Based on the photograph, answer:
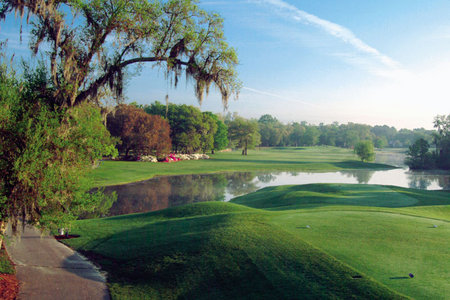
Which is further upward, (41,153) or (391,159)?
(41,153)

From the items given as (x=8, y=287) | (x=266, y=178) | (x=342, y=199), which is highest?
(x=342, y=199)

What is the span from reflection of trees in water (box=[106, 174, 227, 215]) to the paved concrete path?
9.25 meters

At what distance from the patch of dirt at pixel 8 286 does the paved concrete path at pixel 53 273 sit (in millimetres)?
131

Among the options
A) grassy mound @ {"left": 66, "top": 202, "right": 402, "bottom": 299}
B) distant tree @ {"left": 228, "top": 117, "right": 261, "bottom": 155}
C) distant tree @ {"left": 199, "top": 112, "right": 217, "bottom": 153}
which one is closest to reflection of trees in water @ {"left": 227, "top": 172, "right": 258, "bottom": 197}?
grassy mound @ {"left": 66, "top": 202, "right": 402, "bottom": 299}

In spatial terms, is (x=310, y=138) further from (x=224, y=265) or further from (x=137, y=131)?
(x=224, y=265)

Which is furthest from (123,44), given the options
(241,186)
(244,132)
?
(244,132)

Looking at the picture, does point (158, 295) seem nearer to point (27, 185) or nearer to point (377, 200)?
point (27, 185)

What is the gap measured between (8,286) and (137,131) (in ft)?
168

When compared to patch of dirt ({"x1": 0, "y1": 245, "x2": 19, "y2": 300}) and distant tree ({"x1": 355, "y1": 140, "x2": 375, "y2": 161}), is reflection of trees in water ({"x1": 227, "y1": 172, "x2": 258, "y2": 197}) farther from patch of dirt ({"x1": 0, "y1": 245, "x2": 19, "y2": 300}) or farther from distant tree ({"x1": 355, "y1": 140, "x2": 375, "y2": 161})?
distant tree ({"x1": 355, "y1": 140, "x2": 375, "y2": 161})

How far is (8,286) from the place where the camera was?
7.76 metres

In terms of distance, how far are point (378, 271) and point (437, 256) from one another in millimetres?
2034

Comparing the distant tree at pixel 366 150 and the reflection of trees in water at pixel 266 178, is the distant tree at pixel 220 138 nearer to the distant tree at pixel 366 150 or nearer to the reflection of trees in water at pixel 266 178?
the distant tree at pixel 366 150

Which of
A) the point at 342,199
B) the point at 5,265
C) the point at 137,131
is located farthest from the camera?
the point at 137,131

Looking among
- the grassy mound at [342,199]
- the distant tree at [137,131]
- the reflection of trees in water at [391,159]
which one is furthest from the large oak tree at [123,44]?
the reflection of trees in water at [391,159]
